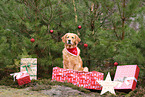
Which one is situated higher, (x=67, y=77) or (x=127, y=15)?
(x=127, y=15)

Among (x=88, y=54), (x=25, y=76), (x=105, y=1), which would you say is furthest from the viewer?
(x=88, y=54)

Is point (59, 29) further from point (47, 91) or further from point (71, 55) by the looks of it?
point (47, 91)

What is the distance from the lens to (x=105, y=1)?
503 cm

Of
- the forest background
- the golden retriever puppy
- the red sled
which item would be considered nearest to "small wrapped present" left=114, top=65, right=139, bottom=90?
the forest background

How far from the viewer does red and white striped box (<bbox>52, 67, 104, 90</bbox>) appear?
14.0 ft

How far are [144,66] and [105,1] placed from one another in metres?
1.88

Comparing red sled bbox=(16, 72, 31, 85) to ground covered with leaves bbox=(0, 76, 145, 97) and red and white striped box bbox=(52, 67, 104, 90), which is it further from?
red and white striped box bbox=(52, 67, 104, 90)

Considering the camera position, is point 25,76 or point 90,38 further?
point 90,38

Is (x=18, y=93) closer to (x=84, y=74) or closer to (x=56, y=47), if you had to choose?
(x=84, y=74)

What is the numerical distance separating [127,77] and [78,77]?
991 millimetres

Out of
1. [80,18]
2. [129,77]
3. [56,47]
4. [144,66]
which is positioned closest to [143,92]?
[129,77]

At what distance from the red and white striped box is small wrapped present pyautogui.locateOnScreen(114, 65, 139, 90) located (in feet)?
1.60

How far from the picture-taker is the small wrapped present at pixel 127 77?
386cm

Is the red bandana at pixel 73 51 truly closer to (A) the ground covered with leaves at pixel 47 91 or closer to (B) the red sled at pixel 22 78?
(A) the ground covered with leaves at pixel 47 91
